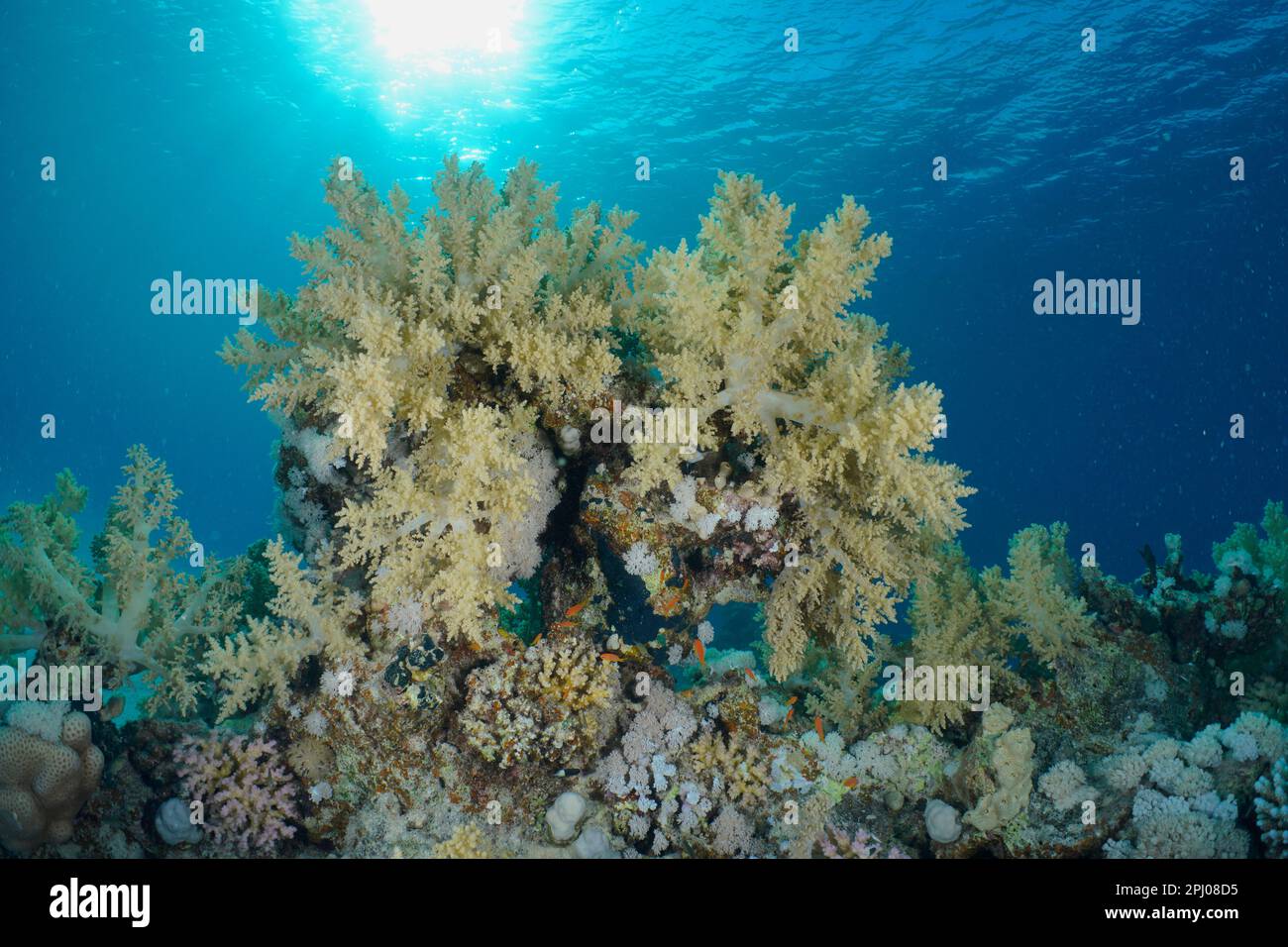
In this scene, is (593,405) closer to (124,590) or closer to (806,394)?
(806,394)

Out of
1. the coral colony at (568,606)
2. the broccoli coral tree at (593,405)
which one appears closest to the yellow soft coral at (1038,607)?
the coral colony at (568,606)

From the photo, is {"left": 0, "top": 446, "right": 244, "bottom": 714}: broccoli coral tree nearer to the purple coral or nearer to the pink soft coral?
the purple coral

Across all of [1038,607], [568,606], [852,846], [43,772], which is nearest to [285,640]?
[43,772]

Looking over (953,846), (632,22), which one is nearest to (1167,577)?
(953,846)

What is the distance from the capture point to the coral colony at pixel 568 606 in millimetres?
4977

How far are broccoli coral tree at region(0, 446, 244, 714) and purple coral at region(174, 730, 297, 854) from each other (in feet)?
2.04

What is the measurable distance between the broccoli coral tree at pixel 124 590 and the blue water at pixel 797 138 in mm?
24155

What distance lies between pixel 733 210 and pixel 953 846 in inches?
207

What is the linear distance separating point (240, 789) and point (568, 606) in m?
2.89

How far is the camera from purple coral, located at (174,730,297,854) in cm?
522
